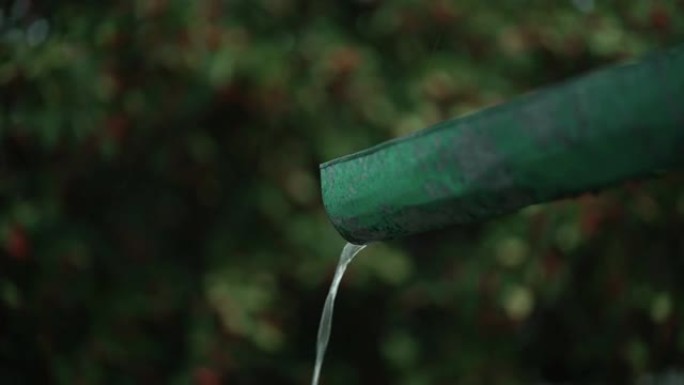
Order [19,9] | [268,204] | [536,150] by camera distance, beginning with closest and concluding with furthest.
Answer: [536,150] → [268,204] → [19,9]

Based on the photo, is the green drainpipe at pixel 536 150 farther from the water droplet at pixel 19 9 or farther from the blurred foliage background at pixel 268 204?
the water droplet at pixel 19 9

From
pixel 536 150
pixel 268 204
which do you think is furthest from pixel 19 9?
pixel 536 150

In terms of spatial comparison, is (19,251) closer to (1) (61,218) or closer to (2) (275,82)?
(1) (61,218)

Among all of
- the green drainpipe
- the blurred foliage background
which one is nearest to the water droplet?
the blurred foliage background

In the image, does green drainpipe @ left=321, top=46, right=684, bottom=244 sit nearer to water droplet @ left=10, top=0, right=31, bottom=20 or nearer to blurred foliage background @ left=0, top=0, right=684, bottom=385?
blurred foliage background @ left=0, top=0, right=684, bottom=385

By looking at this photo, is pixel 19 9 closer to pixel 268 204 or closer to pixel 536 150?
pixel 268 204

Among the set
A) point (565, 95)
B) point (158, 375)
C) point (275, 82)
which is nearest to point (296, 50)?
point (275, 82)
